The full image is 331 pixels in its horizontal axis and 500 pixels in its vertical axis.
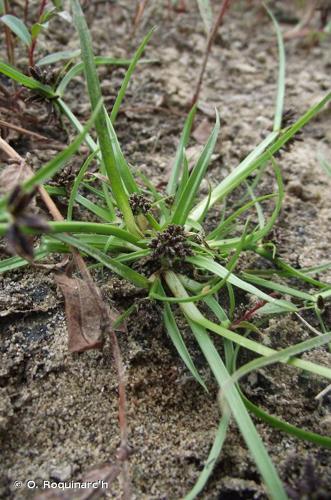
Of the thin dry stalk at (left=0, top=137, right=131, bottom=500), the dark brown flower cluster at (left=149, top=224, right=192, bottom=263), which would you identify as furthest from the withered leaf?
the dark brown flower cluster at (left=149, top=224, right=192, bottom=263)

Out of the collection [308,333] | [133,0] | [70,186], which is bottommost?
[308,333]

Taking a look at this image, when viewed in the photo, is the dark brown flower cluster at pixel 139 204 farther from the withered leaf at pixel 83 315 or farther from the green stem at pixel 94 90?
the withered leaf at pixel 83 315

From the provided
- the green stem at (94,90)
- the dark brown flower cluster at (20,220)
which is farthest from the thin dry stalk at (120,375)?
the dark brown flower cluster at (20,220)

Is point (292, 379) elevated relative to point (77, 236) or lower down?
lower down

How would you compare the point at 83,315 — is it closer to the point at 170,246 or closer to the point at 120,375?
the point at 120,375

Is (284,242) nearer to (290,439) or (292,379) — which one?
(292,379)

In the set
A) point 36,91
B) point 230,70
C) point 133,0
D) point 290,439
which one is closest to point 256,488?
point 290,439
